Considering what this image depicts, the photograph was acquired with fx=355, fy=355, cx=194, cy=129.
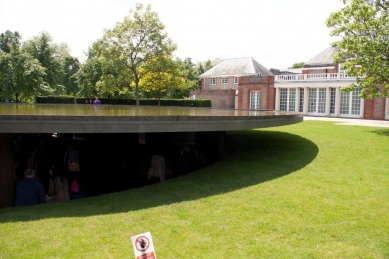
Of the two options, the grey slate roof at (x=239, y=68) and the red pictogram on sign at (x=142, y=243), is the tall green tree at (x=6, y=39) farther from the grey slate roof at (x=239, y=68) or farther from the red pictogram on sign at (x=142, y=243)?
the red pictogram on sign at (x=142, y=243)

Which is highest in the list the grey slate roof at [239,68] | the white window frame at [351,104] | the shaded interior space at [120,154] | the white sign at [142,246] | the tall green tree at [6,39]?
the tall green tree at [6,39]

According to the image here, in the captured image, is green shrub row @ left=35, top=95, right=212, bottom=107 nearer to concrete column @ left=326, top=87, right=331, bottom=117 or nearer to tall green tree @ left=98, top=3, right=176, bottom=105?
tall green tree @ left=98, top=3, right=176, bottom=105

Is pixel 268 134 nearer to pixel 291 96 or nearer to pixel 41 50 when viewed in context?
pixel 291 96

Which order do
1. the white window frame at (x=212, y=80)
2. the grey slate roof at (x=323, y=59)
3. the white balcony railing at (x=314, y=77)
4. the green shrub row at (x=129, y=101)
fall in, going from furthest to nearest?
the white window frame at (x=212, y=80) < the grey slate roof at (x=323, y=59) < the green shrub row at (x=129, y=101) < the white balcony railing at (x=314, y=77)

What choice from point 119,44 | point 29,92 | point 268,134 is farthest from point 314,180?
point 29,92

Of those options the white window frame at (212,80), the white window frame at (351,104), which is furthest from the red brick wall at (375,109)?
the white window frame at (212,80)

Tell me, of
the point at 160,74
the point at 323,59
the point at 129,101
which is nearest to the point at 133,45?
the point at 160,74

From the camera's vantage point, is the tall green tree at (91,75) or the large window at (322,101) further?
the tall green tree at (91,75)

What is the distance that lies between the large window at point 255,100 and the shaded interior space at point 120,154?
29.1m

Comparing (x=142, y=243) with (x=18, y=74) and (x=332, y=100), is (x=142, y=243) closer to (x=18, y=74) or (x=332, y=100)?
(x=18, y=74)

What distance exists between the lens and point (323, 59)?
49.2 m

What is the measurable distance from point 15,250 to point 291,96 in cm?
4169

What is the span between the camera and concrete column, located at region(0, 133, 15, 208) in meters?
8.59

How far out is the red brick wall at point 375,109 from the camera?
36.7m
